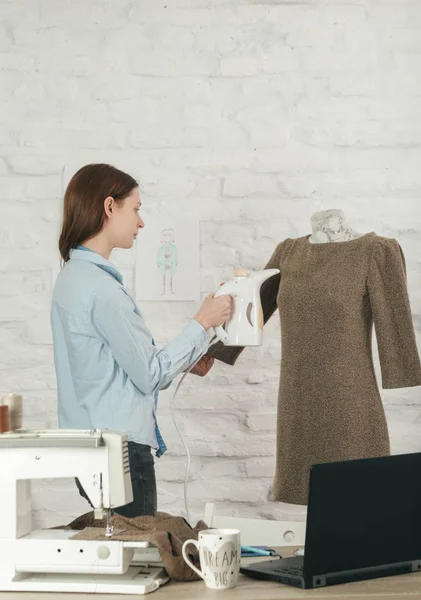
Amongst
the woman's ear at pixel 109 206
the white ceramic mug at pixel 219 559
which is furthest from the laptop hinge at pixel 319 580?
the woman's ear at pixel 109 206

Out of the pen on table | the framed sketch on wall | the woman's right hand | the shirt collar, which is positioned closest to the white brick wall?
the framed sketch on wall

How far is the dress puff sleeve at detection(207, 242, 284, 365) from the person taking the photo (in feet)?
8.58

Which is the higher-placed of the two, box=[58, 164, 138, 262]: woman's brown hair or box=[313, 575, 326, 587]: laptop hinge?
box=[58, 164, 138, 262]: woman's brown hair

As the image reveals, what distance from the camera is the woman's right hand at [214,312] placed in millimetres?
2221

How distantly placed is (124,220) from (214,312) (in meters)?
0.34

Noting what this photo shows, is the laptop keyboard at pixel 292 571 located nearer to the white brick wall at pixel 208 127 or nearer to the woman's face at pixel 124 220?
the woman's face at pixel 124 220

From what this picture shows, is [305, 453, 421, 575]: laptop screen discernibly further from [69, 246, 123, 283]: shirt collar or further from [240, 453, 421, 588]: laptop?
[69, 246, 123, 283]: shirt collar

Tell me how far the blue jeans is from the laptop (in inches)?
22.1

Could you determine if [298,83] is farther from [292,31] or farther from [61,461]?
[61,461]

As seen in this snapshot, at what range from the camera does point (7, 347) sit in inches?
123

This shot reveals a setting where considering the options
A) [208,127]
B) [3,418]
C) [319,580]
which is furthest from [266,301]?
[319,580]

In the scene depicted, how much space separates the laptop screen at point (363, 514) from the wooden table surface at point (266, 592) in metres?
0.04

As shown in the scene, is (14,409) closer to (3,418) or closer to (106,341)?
(3,418)

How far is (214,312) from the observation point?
2.23 metres
